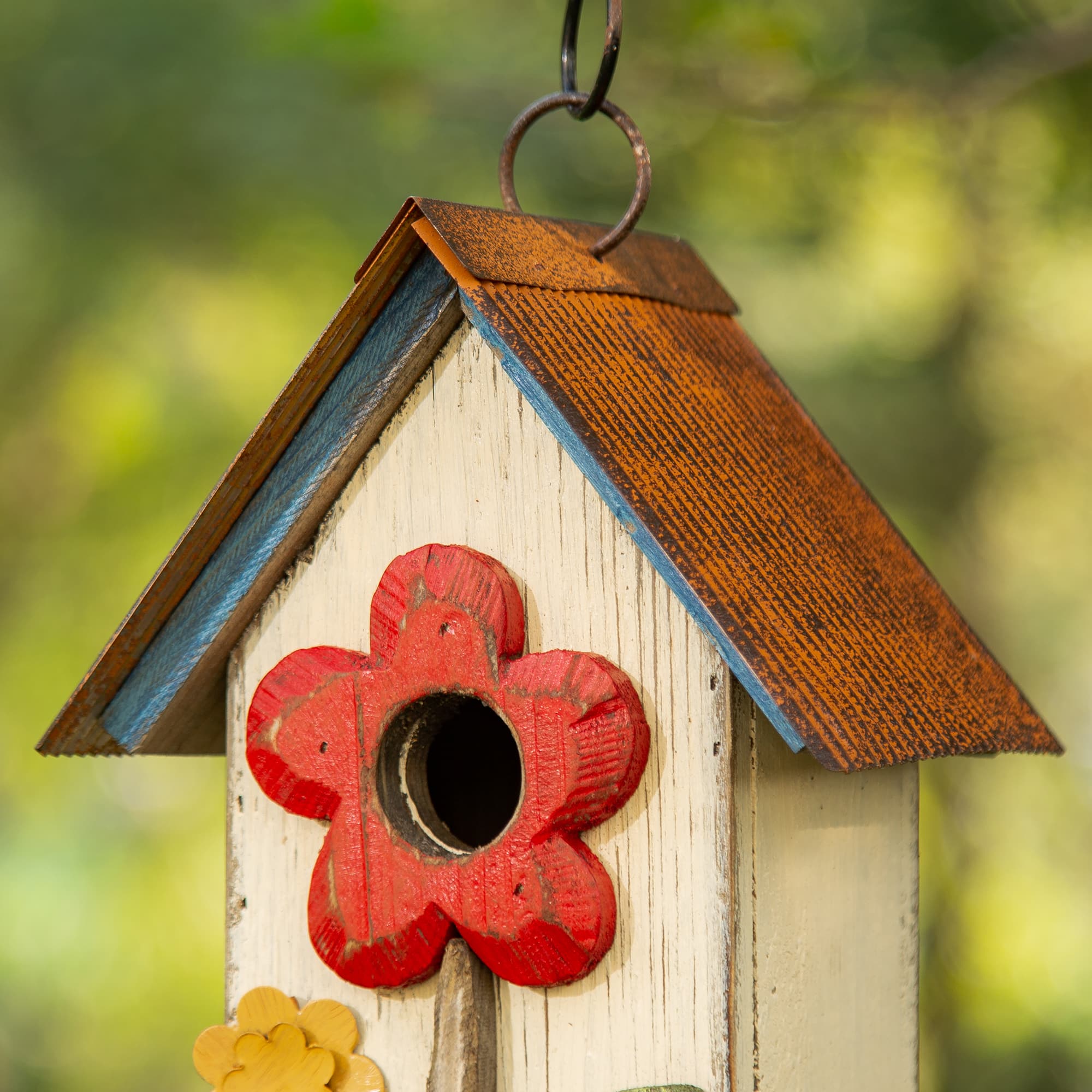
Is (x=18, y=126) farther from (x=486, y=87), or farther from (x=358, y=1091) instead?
(x=358, y=1091)

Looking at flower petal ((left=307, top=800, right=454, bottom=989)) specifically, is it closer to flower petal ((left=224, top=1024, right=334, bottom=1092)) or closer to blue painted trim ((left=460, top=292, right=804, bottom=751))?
flower petal ((left=224, top=1024, right=334, bottom=1092))

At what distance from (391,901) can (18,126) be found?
3.16 meters

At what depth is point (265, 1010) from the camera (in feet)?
4.08

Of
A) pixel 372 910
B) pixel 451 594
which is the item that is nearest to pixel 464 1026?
pixel 372 910

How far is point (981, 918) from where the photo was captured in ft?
12.2

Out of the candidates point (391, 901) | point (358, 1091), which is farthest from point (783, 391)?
point (358, 1091)

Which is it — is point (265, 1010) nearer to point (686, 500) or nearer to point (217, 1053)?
point (217, 1053)

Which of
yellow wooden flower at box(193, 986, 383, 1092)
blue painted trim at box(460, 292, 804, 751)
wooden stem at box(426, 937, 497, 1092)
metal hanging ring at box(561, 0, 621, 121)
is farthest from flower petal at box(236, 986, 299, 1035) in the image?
metal hanging ring at box(561, 0, 621, 121)

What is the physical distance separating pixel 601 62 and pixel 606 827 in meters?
0.69

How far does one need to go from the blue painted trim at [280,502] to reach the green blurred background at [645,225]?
1.52 metres

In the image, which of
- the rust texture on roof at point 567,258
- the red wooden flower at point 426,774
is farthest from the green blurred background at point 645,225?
the red wooden flower at point 426,774

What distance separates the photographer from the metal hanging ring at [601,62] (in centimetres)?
117

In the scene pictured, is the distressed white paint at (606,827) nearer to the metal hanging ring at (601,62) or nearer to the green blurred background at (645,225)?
the metal hanging ring at (601,62)

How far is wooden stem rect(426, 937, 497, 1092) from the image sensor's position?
110 centimetres
